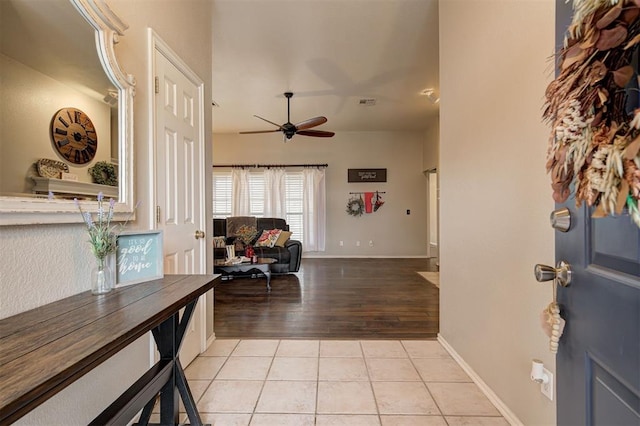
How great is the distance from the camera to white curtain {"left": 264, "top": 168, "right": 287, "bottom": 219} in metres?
7.01

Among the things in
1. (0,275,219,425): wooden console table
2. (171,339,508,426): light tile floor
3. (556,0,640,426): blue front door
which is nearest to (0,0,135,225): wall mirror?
(0,275,219,425): wooden console table

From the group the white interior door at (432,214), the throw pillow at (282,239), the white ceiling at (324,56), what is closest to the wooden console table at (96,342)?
the white ceiling at (324,56)

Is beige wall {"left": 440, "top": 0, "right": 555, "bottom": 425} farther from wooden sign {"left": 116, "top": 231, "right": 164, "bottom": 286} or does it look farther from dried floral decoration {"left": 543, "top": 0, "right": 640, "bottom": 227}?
wooden sign {"left": 116, "top": 231, "right": 164, "bottom": 286}

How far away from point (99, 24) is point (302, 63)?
9.29 feet

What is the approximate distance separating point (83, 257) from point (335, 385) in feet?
5.13

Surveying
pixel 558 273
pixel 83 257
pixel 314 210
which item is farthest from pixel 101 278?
pixel 314 210

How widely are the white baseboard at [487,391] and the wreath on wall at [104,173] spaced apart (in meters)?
2.31

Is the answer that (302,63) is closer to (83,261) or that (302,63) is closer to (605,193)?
(83,261)

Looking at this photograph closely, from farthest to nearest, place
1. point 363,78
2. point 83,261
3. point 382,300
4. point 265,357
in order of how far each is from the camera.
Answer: point 363,78, point 382,300, point 265,357, point 83,261

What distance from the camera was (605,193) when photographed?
519mm

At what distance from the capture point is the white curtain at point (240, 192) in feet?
23.1

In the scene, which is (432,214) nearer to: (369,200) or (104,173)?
(369,200)

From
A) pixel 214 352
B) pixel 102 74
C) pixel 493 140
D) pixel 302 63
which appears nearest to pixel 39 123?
pixel 102 74

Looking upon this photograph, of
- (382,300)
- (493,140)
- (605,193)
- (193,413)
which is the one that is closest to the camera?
(605,193)
